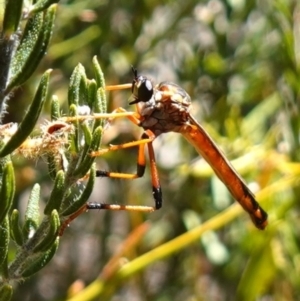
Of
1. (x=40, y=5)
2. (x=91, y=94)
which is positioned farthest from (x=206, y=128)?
(x=40, y=5)

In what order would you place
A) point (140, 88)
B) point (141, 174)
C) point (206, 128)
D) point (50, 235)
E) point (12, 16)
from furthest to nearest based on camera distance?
point (206, 128)
point (141, 174)
point (140, 88)
point (50, 235)
point (12, 16)

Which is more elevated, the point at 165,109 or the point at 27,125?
the point at 27,125

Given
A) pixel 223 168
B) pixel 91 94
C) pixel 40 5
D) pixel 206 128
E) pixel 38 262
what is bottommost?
pixel 206 128

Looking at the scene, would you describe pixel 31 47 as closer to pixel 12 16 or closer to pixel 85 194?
pixel 12 16

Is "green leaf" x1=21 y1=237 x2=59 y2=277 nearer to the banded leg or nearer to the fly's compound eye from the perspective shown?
the banded leg

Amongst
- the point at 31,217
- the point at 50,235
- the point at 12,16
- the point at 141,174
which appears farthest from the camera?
the point at 141,174

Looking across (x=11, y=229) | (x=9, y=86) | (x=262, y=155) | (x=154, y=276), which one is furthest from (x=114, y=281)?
(x=154, y=276)

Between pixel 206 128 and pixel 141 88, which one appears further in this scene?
pixel 206 128
